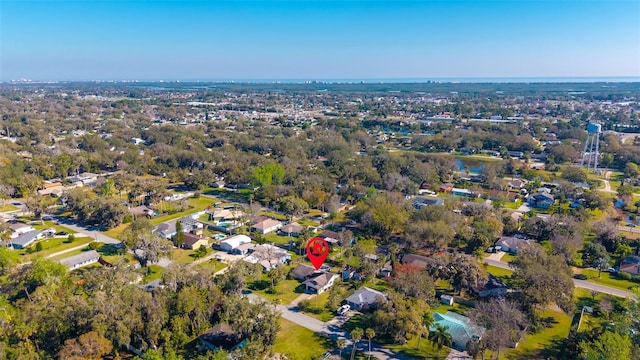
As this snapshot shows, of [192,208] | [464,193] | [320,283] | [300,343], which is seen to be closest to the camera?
[300,343]

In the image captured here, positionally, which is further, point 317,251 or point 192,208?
point 192,208

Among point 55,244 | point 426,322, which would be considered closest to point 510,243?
point 426,322

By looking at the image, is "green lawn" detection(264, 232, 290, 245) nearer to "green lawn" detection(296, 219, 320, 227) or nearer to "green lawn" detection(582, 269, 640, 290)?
"green lawn" detection(296, 219, 320, 227)

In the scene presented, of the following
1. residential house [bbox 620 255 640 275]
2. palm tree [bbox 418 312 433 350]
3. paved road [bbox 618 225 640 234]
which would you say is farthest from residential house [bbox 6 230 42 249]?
paved road [bbox 618 225 640 234]

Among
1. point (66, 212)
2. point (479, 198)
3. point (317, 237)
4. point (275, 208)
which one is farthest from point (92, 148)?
point (479, 198)

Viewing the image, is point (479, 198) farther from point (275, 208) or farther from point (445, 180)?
point (275, 208)

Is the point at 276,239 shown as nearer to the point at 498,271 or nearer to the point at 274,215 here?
the point at 274,215

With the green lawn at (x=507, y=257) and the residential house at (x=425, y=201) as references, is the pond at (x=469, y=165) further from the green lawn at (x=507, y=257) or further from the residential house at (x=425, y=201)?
the green lawn at (x=507, y=257)
